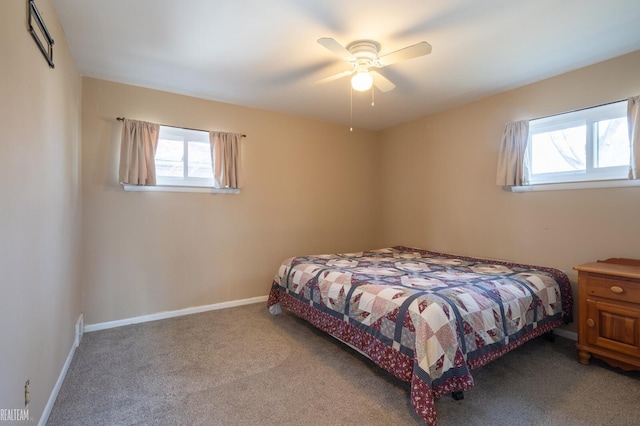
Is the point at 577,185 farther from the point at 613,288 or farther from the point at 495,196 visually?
the point at 613,288

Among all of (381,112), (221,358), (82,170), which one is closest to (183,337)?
(221,358)

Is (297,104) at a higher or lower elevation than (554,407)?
higher

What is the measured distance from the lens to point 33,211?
1.59 m

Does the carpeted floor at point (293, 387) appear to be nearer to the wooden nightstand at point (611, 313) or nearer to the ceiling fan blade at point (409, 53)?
the wooden nightstand at point (611, 313)

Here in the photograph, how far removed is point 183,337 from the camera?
284 centimetres

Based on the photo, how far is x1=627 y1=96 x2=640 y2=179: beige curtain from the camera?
2.41 meters

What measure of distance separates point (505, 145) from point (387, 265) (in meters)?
1.79

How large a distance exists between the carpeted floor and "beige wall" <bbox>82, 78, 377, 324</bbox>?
652 mm

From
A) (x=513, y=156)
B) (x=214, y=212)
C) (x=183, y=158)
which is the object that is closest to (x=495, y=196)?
(x=513, y=156)

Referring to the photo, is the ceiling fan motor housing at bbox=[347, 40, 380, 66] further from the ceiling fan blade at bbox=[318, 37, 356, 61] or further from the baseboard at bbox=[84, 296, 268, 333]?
the baseboard at bbox=[84, 296, 268, 333]

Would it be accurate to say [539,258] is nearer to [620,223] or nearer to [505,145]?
[620,223]

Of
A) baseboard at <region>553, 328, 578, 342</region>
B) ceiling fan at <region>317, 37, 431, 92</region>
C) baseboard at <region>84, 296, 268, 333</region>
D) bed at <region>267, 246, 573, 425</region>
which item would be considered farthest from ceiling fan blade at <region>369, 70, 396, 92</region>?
baseboard at <region>84, 296, 268, 333</region>

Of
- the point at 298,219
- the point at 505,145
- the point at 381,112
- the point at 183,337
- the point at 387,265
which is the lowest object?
the point at 183,337

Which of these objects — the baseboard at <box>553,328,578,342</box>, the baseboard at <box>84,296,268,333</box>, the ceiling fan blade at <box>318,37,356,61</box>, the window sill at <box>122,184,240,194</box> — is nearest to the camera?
the ceiling fan blade at <box>318,37,356,61</box>
